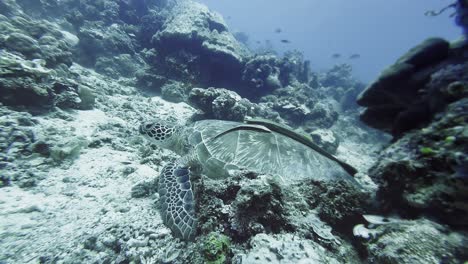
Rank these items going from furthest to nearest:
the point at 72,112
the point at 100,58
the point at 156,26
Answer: the point at 156,26 → the point at 100,58 → the point at 72,112

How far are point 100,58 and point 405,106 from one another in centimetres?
1292

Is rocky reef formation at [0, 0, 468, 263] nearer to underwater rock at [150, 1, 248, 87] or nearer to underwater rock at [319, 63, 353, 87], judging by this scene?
underwater rock at [150, 1, 248, 87]

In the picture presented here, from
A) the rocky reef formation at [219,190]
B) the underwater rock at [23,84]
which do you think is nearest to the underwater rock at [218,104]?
the rocky reef formation at [219,190]

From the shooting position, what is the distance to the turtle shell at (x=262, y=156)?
3.49 m

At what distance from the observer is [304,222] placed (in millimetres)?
2691

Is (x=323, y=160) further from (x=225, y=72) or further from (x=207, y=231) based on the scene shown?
(x=225, y=72)

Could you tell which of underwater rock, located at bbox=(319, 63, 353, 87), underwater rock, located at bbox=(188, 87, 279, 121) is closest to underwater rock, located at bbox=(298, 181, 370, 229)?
underwater rock, located at bbox=(188, 87, 279, 121)

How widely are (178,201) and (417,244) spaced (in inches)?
118

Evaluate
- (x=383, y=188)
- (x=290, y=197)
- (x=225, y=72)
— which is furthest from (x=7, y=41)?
(x=383, y=188)

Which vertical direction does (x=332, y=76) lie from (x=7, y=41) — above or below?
above

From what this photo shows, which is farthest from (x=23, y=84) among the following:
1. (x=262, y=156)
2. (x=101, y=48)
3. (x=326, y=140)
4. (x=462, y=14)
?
(x=326, y=140)

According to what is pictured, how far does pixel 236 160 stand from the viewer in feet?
12.6

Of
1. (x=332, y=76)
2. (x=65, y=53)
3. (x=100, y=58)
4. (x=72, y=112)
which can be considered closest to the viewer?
(x=72, y=112)

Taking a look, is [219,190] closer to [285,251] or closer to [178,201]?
[178,201]
